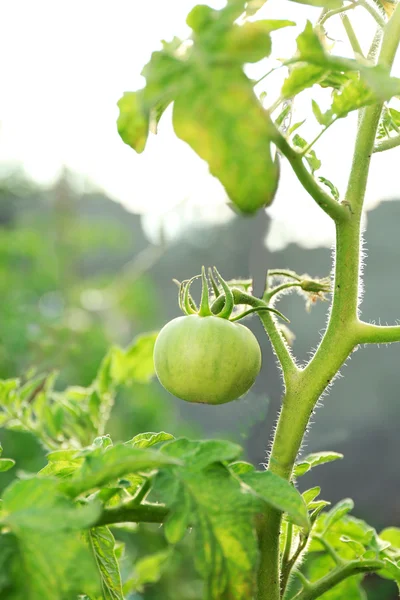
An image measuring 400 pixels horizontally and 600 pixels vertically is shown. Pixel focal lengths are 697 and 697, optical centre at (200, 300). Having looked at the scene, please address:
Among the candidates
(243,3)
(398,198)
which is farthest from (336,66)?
(398,198)

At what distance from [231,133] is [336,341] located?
0.25 meters

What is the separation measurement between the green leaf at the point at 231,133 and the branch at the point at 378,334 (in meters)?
0.22

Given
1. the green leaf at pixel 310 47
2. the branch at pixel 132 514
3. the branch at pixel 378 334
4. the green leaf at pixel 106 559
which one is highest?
the green leaf at pixel 310 47

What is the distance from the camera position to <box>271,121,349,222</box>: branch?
474 millimetres

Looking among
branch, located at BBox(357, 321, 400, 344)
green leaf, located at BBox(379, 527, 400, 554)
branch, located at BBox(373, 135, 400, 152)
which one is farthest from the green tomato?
green leaf, located at BBox(379, 527, 400, 554)

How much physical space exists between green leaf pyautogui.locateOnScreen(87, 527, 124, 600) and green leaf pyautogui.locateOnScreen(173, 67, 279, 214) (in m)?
0.29

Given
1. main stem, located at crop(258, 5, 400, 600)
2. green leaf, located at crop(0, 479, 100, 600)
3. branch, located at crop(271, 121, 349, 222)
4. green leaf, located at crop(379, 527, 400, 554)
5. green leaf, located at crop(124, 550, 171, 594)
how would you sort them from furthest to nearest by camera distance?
1. green leaf, located at crop(124, 550, 171, 594)
2. green leaf, located at crop(379, 527, 400, 554)
3. main stem, located at crop(258, 5, 400, 600)
4. branch, located at crop(271, 121, 349, 222)
5. green leaf, located at crop(0, 479, 100, 600)

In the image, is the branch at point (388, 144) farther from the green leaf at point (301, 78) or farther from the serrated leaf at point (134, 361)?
the serrated leaf at point (134, 361)

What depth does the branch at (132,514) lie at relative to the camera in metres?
0.49

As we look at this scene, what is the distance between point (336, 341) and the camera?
587mm

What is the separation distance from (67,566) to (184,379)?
272mm

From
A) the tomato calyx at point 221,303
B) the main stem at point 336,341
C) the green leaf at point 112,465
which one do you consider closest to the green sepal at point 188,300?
the tomato calyx at point 221,303

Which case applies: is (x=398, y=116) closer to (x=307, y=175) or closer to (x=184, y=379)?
(x=307, y=175)

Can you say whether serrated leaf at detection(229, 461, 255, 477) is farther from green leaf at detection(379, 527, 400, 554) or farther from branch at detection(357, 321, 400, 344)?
green leaf at detection(379, 527, 400, 554)
